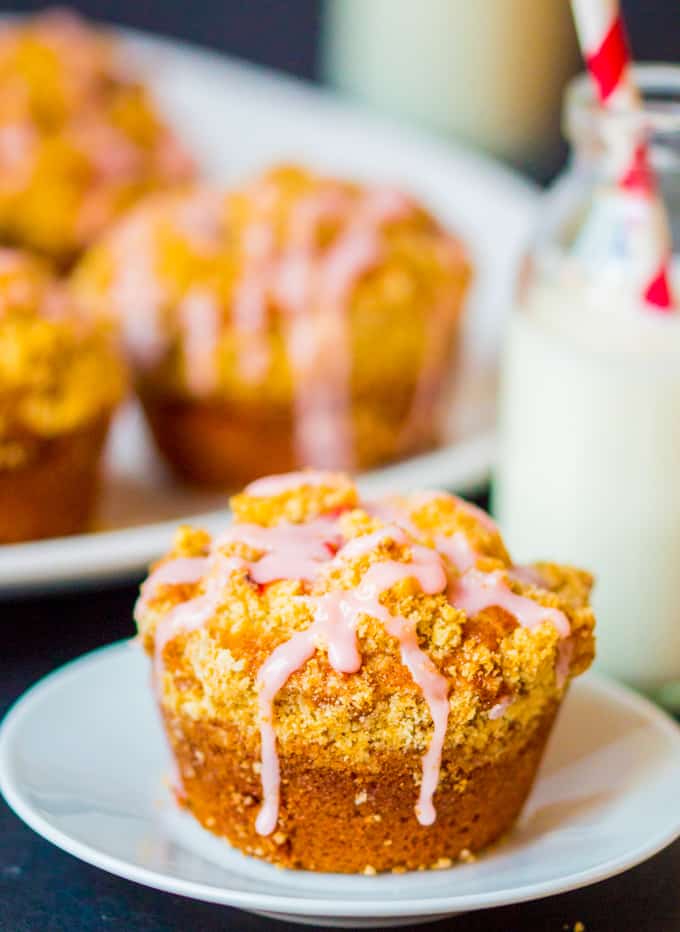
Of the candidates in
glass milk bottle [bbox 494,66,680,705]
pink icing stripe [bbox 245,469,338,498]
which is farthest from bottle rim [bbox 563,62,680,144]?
pink icing stripe [bbox 245,469,338,498]

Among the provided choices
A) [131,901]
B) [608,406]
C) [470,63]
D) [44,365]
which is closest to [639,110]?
[608,406]

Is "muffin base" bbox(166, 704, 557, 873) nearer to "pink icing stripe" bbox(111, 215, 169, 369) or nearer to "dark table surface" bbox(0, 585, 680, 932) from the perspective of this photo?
"dark table surface" bbox(0, 585, 680, 932)

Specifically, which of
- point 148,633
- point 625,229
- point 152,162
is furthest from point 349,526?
point 152,162

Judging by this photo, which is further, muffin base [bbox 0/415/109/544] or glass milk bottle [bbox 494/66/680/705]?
muffin base [bbox 0/415/109/544]

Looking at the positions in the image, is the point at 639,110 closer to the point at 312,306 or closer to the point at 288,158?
the point at 312,306

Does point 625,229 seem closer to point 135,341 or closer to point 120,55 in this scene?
point 135,341

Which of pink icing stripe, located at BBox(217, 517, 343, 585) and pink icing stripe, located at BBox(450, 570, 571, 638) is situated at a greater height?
pink icing stripe, located at BBox(450, 570, 571, 638)
